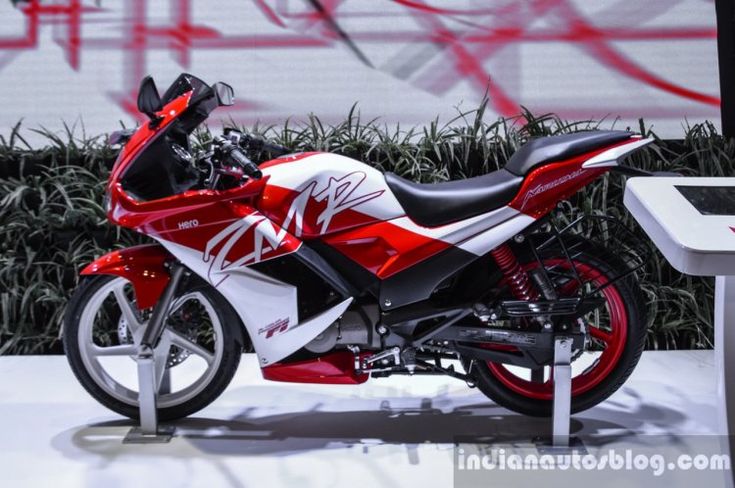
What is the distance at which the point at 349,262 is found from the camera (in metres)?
2.88

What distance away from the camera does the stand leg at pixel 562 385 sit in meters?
2.84

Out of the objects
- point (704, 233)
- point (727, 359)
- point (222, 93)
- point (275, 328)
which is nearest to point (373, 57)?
point (222, 93)

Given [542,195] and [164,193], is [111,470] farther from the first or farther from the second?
[542,195]

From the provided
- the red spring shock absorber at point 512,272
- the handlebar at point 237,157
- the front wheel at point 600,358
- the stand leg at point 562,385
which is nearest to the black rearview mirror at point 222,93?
the handlebar at point 237,157

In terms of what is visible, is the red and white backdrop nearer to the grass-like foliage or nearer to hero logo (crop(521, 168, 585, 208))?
the grass-like foliage

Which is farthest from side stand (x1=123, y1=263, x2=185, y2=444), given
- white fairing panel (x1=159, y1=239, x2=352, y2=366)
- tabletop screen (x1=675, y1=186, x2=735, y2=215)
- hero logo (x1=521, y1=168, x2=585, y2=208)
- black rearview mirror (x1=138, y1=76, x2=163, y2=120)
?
tabletop screen (x1=675, y1=186, x2=735, y2=215)

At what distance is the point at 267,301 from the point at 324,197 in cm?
40

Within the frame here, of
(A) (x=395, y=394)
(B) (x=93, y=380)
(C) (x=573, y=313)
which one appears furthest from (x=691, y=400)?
(B) (x=93, y=380)

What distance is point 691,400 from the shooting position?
131 inches

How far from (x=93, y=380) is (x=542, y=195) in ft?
5.58

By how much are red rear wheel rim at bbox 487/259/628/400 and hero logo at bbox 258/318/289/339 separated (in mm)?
741

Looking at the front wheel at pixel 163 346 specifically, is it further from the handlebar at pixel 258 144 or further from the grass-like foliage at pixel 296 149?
the grass-like foliage at pixel 296 149

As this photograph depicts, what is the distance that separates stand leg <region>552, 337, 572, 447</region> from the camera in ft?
9.33

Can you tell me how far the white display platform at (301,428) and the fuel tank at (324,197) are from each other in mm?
741
